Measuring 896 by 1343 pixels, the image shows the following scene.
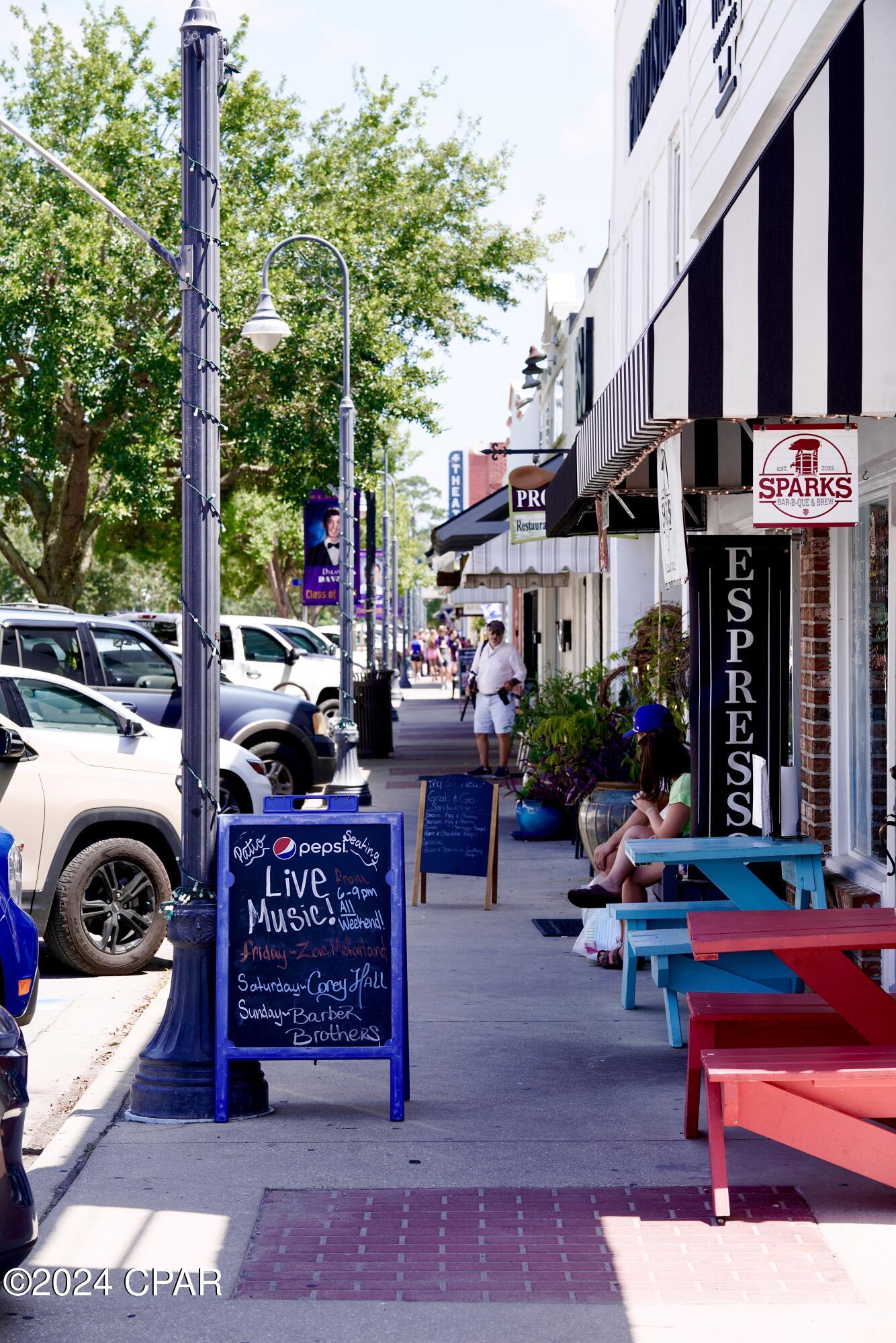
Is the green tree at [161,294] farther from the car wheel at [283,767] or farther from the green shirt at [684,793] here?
the green shirt at [684,793]

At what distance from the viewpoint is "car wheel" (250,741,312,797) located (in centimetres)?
1596

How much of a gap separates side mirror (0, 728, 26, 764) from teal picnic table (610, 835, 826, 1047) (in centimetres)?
341

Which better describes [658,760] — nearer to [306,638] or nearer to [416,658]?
[306,638]


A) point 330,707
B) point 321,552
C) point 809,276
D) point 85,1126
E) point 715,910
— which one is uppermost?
point 321,552

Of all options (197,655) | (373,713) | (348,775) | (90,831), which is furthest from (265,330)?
(197,655)

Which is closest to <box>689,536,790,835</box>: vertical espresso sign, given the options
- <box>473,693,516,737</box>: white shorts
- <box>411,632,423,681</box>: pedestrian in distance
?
<box>473,693,516,737</box>: white shorts

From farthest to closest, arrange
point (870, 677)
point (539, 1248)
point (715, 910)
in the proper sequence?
1. point (870, 677)
2. point (715, 910)
3. point (539, 1248)

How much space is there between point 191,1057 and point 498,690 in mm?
12677

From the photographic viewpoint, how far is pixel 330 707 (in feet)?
76.8

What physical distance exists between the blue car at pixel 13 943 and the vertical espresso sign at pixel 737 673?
3564 mm

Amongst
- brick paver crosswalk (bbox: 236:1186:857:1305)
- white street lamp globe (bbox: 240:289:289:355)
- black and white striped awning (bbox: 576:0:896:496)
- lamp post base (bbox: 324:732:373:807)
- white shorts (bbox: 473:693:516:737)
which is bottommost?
brick paver crosswalk (bbox: 236:1186:857:1305)

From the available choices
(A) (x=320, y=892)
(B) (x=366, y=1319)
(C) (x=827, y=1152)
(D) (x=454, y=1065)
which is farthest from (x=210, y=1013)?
(C) (x=827, y=1152)

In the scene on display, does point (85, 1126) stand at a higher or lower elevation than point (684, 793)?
lower

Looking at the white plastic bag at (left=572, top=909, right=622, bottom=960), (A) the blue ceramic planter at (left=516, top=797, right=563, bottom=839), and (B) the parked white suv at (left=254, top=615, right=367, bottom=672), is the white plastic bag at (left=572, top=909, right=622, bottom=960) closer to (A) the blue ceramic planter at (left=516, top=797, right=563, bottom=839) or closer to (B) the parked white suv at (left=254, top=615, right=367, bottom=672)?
(A) the blue ceramic planter at (left=516, top=797, right=563, bottom=839)
